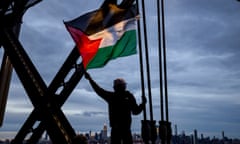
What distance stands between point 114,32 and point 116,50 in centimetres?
41

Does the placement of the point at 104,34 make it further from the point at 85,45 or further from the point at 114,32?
the point at 85,45

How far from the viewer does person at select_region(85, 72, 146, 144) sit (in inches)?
167

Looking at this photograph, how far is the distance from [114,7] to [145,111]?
2.46m

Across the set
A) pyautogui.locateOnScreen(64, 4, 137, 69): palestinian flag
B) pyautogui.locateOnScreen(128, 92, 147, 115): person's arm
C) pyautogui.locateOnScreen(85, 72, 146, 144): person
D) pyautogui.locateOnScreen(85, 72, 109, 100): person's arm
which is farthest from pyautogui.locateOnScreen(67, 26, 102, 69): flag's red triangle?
pyautogui.locateOnScreen(128, 92, 147, 115): person's arm

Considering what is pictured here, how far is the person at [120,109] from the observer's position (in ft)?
13.9

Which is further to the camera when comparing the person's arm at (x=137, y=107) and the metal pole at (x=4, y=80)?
the metal pole at (x=4, y=80)

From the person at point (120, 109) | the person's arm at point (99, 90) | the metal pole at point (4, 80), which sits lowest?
the person at point (120, 109)

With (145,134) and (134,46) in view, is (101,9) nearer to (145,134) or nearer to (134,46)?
(134,46)

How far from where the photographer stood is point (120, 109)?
423 centimetres

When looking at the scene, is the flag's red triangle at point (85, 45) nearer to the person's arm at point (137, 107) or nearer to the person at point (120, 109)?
the person at point (120, 109)

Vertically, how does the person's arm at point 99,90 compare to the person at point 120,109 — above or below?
above

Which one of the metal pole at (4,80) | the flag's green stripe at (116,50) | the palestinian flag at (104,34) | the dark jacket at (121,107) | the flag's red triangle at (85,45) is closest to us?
the dark jacket at (121,107)

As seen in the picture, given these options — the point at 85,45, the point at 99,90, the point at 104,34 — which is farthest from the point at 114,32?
the point at 99,90

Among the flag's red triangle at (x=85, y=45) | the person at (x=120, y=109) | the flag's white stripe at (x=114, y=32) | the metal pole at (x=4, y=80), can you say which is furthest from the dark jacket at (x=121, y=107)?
the metal pole at (x=4, y=80)
